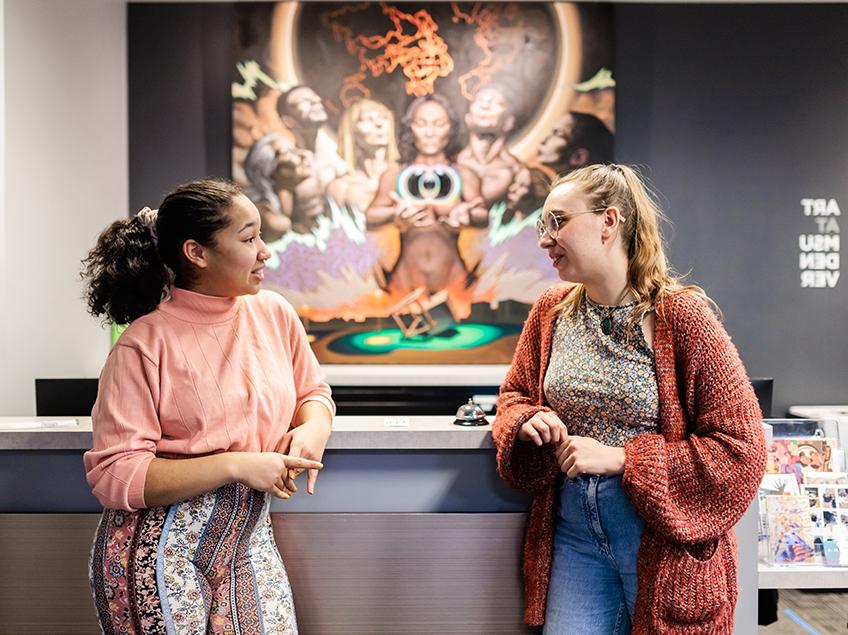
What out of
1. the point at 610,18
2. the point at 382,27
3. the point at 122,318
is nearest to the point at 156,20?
the point at 382,27

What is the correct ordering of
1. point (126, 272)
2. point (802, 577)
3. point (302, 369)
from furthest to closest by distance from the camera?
point (802, 577) → point (302, 369) → point (126, 272)

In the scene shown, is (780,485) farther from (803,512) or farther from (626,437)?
(626,437)

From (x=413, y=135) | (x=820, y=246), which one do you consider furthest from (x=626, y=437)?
(x=820, y=246)

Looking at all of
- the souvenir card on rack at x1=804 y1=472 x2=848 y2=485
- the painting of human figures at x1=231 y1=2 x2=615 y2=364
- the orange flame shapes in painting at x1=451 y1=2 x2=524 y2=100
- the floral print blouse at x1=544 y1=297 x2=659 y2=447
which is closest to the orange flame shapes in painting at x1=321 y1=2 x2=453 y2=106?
the painting of human figures at x1=231 y1=2 x2=615 y2=364

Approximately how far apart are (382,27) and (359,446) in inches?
108

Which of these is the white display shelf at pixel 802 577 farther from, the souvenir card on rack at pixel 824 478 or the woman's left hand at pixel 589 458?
the woman's left hand at pixel 589 458

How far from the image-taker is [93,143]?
354cm

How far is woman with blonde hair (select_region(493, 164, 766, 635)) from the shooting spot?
140 centimetres

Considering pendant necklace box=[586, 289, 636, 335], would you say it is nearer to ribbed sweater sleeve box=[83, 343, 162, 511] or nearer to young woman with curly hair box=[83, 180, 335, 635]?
young woman with curly hair box=[83, 180, 335, 635]

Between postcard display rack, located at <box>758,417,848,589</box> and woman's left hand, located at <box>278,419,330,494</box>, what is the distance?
1.25 meters

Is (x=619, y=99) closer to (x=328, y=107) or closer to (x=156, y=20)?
(x=328, y=107)

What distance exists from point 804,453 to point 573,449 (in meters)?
1.18

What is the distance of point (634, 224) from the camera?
155 cm

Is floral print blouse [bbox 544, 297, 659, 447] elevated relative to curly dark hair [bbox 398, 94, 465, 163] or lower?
lower
